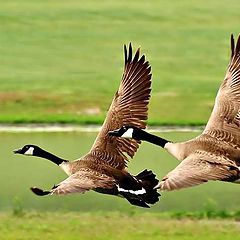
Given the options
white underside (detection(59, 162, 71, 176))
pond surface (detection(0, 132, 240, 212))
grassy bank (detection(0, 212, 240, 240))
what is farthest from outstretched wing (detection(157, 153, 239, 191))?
pond surface (detection(0, 132, 240, 212))

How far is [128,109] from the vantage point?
46.0 ft

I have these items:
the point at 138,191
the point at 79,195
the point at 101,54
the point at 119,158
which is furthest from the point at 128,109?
the point at 101,54

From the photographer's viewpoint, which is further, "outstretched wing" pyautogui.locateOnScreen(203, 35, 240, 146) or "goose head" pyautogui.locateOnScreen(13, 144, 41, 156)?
"goose head" pyautogui.locateOnScreen(13, 144, 41, 156)

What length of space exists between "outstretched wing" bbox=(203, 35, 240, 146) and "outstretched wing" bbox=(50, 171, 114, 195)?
4.10ft

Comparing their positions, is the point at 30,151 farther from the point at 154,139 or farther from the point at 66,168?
the point at 154,139

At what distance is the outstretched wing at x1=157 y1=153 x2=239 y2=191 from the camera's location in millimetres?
11047

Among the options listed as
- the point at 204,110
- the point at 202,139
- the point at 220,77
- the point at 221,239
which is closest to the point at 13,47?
the point at 220,77

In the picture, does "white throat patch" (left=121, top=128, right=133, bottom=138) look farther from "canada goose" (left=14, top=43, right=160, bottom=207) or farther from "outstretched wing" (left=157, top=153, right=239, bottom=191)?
"outstretched wing" (left=157, top=153, right=239, bottom=191)

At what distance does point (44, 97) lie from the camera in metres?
24.4

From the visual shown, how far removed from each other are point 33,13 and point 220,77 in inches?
287

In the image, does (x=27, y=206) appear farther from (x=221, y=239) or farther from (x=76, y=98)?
(x=76, y=98)

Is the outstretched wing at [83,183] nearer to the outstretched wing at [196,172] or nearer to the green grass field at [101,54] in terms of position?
the outstretched wing at [196,172]

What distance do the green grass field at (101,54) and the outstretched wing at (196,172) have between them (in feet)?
34.1

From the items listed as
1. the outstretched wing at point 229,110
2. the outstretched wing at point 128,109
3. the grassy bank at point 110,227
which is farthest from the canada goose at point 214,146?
the grassy bank at point 110,227
